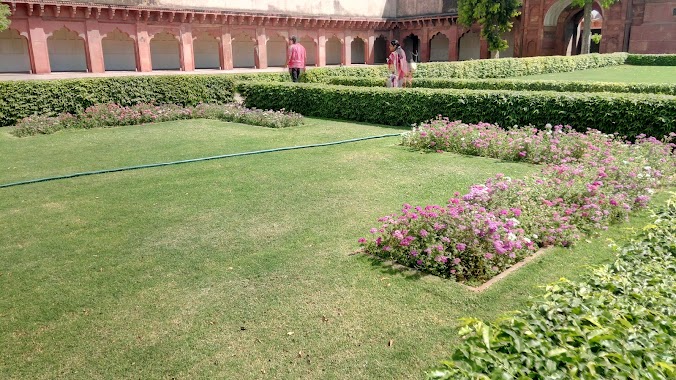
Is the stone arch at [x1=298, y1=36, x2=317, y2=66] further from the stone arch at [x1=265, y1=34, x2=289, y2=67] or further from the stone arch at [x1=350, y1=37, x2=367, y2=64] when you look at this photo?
the stone arch at [x1=350, y1=37, x2=367, y2=64]

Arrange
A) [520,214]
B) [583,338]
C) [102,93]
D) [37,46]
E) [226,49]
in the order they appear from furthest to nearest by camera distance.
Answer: [226,49]
[37,46]
[102,93]
[520,214]
[583,338]

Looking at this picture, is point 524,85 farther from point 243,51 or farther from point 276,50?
point 276,50

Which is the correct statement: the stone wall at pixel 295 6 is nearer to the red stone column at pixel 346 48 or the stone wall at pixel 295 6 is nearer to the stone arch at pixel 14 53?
the red stone column at pixel 346 48

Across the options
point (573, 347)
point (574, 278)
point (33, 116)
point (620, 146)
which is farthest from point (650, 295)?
point (33, 116)

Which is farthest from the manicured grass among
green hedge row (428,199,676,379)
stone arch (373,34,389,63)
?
green hedge row (428,199,676,379)

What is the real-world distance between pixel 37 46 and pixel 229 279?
68.2 feet

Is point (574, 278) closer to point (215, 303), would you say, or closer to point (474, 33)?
point (215, 303)

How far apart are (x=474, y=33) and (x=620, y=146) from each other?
88.5ft

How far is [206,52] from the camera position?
28.5m

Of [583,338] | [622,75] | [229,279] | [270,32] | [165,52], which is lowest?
[229,279]

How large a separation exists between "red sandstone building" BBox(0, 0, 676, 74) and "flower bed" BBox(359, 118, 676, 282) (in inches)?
800

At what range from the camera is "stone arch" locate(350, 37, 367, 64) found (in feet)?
113

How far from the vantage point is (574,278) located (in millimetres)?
3734

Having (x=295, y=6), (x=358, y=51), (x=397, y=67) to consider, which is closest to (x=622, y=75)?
(x=397, y=67)
